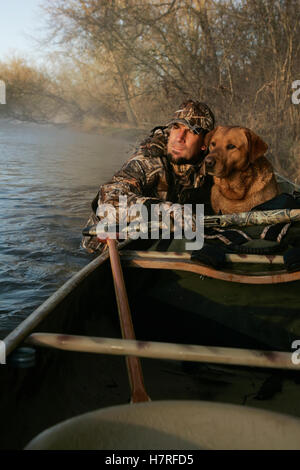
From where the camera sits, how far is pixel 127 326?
2043 millimetres

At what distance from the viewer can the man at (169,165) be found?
3893mm

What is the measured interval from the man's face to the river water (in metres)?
1.57

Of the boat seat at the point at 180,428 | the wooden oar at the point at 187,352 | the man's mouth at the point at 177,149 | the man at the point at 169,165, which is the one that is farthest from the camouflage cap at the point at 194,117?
the boat seat at the point at 180,428

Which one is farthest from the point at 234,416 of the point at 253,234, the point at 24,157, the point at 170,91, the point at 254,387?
the point at 24,157

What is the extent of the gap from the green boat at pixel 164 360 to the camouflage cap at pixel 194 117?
151cm

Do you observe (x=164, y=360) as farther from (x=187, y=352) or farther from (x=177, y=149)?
(x=177, y=149)

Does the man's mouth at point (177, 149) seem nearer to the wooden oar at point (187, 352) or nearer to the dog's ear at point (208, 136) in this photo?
the dog's ear at point (208, 136)

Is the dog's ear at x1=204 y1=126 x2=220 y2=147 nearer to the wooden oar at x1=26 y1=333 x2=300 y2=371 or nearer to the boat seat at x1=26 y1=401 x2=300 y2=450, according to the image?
the wooden oar at x1=26 y1=333 x2=300 y2=371

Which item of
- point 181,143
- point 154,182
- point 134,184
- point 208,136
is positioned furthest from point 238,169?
point 134,184

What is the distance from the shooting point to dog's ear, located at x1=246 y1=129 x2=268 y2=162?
396 centimetres

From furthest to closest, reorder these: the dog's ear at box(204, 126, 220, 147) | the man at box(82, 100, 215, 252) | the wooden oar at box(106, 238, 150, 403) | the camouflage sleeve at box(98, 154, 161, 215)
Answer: the dog's ear at box(204, 126, 220, 147), the man at box(82, 100, 215, 252), the camouflage sleeve at box(98, 154, 161, 215), the wooden oar at box(106, 238, 150, 403)

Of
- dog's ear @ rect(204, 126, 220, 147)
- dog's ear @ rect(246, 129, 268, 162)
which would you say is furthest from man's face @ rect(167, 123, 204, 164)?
dog's ear @ rect(246, 129, 268, 162)

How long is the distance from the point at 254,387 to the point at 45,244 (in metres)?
3.69

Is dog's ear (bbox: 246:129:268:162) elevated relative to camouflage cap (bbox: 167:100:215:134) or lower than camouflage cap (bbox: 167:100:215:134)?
lower
